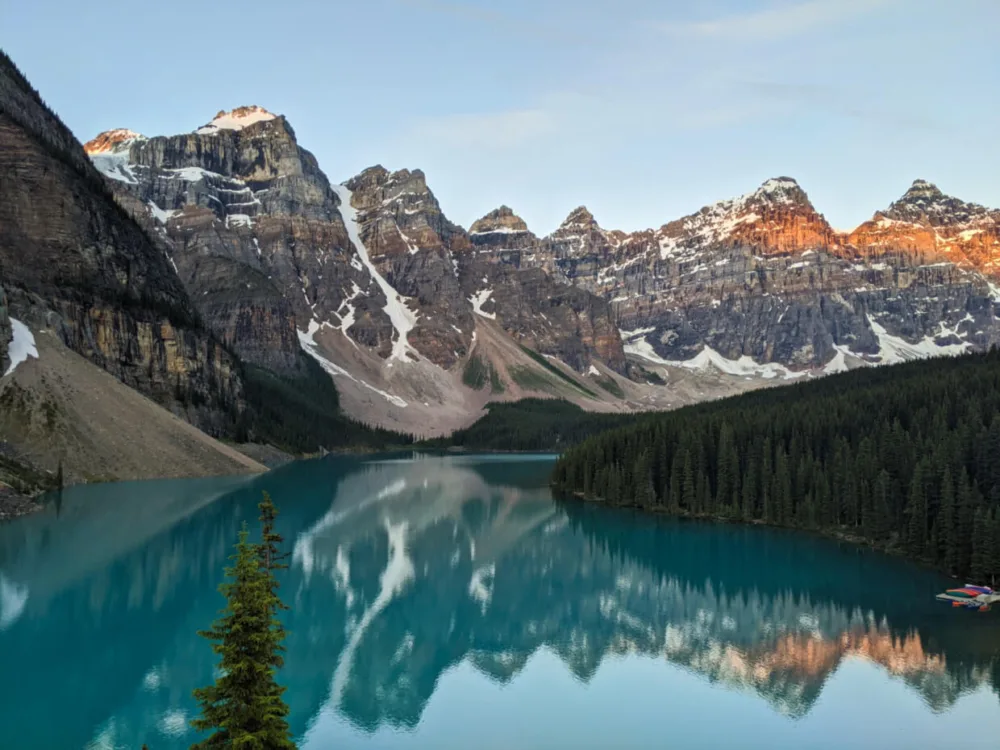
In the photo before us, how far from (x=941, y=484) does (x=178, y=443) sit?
264 ft

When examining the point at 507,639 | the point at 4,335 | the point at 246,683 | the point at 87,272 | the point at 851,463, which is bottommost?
the point at 507,639

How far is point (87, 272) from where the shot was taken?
123625 mm

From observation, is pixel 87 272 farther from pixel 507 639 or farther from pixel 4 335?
pixel 507 639

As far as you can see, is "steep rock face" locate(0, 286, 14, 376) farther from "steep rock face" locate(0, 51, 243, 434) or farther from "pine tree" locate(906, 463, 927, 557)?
"pine tree" locate(906, 463, 927, 557)

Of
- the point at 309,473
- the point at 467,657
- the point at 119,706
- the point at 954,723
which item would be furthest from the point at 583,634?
the point at 309,473

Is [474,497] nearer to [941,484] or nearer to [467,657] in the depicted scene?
[941,484]

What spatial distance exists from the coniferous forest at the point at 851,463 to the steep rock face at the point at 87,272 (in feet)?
212

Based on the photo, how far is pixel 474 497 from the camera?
332ft

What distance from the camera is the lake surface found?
28781 mm

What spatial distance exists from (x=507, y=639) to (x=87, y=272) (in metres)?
105

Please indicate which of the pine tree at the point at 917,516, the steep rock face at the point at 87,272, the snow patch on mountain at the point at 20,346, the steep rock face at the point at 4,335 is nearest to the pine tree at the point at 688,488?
the pine tree at the point at 917,516

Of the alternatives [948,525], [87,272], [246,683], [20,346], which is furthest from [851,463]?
[87,272]

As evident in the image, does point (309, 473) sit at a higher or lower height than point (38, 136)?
lower

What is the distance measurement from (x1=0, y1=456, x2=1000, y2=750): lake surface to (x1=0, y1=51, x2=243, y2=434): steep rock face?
53638 millimetres
